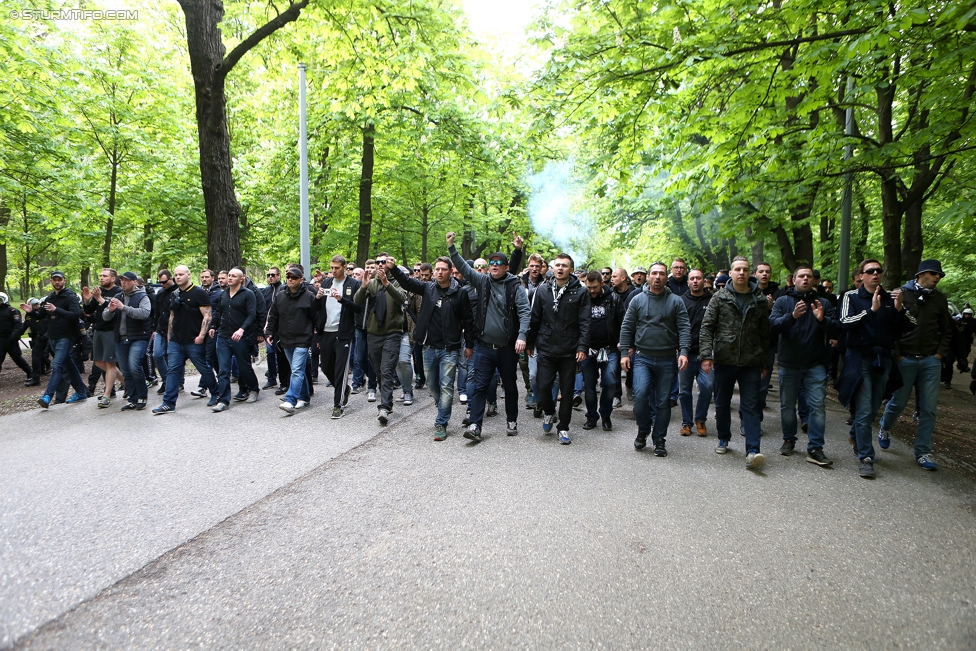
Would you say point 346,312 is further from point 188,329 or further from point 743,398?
point 743,398

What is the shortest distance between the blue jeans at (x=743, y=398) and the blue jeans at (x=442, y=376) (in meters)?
3.11

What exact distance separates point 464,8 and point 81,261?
66.1 ft

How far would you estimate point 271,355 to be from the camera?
31.5 feet

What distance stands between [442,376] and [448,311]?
851mm

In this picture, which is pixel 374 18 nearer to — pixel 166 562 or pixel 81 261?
pixel 166 562

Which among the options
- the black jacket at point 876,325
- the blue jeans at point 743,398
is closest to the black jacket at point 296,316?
the blue jeans at point 743,398

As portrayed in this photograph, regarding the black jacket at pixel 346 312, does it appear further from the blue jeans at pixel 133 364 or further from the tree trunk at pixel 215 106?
the blue jeans at pixel 133 364

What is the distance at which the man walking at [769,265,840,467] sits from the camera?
5.57m

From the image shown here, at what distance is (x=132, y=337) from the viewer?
7.82m

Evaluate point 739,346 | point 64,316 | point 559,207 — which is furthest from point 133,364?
point 559,207

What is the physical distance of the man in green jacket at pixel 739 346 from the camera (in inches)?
223

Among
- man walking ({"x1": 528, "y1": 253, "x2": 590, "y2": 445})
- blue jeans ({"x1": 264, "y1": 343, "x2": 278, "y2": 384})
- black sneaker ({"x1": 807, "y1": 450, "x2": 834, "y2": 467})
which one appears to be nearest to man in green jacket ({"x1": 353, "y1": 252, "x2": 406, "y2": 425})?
man walking ({"x1": 528, "y1": 253, "x2": 590, "y2": 445})

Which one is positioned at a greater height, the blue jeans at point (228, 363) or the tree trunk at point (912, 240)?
the tree trunk at point (912, 240)

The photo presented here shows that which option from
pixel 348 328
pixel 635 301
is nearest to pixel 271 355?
pixel 348 328
